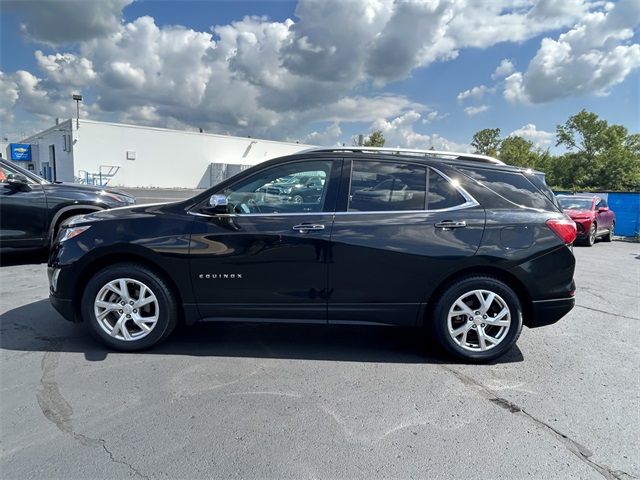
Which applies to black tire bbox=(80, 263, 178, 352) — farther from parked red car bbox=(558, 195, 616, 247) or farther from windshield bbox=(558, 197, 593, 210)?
windshield bbox=(558, 197, 593, 210)

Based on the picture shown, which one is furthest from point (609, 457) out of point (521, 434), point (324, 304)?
point (324, 304)

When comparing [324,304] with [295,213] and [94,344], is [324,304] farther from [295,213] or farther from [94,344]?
[94,344]

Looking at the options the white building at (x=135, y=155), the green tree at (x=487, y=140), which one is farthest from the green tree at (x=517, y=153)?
the white building at (x=135, y=155)

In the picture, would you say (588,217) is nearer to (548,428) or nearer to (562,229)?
(562,229)

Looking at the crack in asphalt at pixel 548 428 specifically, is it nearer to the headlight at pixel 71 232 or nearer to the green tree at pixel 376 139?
the headlight at pixel 71 232

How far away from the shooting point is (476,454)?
2.40 meters

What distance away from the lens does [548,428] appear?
105 inches

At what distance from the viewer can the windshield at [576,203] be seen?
12.6m

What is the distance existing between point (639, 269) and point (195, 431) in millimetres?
9673

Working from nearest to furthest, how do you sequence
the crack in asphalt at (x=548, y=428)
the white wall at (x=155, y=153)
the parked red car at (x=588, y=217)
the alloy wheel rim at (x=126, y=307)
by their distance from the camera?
the crack in asphalt at (x=548, y=428) < the alloy wheel rim at (x=126, y=307) < the parked red car at (x=588, y=217) < the white wall at (x=155, y=153)

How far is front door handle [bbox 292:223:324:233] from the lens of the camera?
346 cm

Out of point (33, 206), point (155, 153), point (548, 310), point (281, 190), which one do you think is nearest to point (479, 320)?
point (548, 310)

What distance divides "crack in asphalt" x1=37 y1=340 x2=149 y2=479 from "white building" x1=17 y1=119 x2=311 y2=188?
116 feet

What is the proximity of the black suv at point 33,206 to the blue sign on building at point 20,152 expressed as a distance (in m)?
49.4
